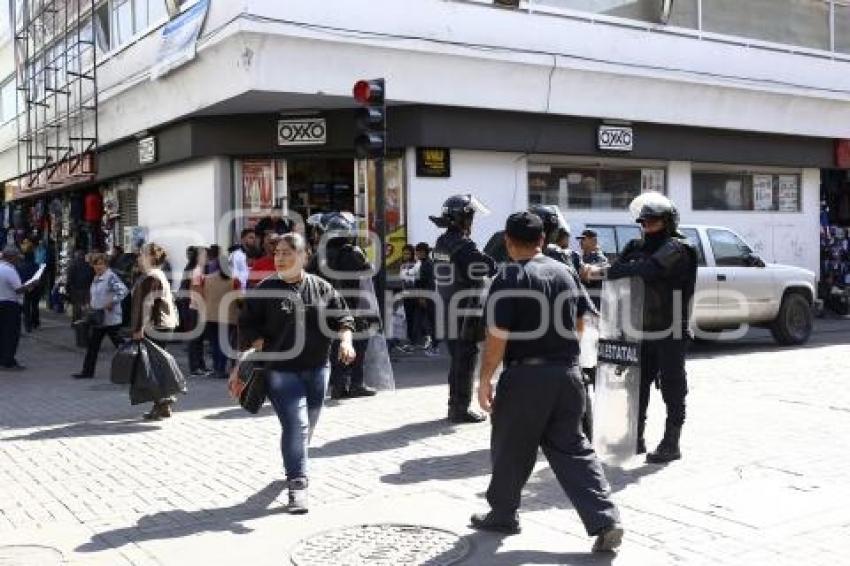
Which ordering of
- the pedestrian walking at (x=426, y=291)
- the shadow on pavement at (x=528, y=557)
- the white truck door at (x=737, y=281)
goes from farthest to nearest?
the pedestrian walking at (x=426, y=291) < the white truck door at (x=737, y=281) < the shadow on pavement at (x=528, y=557)

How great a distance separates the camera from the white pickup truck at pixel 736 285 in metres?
13.2

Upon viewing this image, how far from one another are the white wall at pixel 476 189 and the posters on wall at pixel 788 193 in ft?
23.9

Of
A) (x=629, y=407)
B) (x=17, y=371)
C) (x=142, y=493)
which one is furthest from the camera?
(x=17, y=371)

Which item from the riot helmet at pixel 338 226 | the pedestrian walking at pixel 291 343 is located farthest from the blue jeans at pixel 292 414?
the riot helmet at pixel 338 226

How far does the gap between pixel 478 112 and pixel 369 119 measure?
4573 millimetres

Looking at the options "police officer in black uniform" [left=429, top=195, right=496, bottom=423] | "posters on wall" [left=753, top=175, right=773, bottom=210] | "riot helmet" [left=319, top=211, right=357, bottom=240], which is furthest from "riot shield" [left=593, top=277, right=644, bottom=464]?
"posters on wall" [left=753, top=175, right=773, bottom=210]

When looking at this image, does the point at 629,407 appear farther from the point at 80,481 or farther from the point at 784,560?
the point at 80,481

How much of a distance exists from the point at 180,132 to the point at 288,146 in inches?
89.4

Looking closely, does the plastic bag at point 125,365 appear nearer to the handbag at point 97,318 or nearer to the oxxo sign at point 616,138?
the handbag at point 97,318

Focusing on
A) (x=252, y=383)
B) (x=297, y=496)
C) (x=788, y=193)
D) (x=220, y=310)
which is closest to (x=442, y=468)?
(x=297, y=496)

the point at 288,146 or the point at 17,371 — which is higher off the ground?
the point at 288,146

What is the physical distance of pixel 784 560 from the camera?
185 inches

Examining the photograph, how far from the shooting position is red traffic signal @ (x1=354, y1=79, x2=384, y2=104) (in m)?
12.0

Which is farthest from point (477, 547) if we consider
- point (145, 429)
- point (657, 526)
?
point (145, 429)
